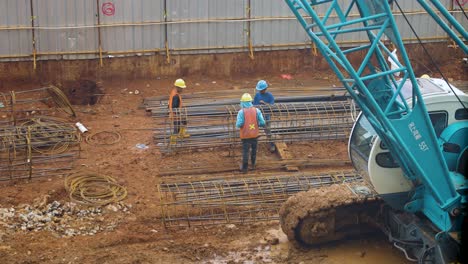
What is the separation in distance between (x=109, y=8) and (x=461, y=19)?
11635mm

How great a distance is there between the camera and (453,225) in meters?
11.3

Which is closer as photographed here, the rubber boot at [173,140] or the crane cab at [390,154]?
the crane cab at [390,154]

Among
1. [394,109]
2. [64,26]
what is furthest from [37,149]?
[394,109]

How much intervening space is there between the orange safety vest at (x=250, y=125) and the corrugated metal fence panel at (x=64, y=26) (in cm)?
726

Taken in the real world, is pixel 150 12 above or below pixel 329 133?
above

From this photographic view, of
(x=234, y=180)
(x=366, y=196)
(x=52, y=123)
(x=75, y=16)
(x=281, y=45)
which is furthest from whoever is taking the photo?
(x=281, y=45)

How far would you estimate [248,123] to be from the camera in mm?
16578

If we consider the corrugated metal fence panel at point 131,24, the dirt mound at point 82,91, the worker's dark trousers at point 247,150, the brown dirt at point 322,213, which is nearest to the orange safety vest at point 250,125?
the worker's dark trousers at point 247,150

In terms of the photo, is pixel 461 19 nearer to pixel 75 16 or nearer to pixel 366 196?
pixel 75 16

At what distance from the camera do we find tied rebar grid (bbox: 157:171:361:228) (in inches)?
571

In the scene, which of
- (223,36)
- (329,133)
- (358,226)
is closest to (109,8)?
(223,36)

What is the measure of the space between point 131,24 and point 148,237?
32.0 feet

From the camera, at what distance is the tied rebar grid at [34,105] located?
19688mm

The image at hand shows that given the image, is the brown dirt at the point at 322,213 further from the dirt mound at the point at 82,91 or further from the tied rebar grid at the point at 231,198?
the dirt mound at the point at 82,91
